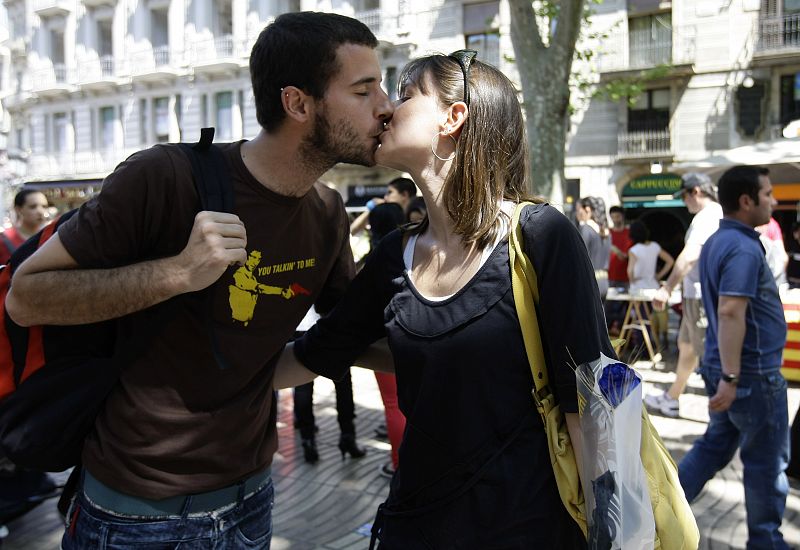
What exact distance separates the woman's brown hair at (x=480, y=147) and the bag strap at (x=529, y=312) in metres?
A: 0.13

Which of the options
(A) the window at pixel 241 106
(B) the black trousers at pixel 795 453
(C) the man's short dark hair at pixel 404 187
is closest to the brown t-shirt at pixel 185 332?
(B) the black trousers at pixel 795 453

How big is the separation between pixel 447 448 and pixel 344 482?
350 centimetres

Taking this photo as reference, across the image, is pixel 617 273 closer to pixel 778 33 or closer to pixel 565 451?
pixel 565 451

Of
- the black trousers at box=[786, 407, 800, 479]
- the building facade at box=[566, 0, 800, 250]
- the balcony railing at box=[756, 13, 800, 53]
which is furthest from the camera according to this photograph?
the building facade at box=[566, 0, 800, 250]

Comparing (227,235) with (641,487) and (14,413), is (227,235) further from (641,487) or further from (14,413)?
(641,487)

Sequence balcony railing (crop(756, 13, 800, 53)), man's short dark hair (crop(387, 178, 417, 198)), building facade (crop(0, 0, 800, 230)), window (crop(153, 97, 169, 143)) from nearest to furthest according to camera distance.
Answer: man's short dark hair (crop(387, 178, 417, 198)) < balcony railing (crop(756, 13, 800, 53)) < building facade (crop(0, 0, 800, 230)) < window (crop(153, 97, 169, 143))

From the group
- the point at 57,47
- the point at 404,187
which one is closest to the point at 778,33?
the point at 404,187

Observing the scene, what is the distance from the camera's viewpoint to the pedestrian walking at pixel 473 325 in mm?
1652

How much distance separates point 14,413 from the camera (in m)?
1.80

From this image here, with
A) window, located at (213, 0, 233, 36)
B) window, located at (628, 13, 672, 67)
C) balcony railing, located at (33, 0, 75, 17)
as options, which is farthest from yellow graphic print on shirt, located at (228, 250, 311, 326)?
balcony railing, located at (33, 0, 75, 17)

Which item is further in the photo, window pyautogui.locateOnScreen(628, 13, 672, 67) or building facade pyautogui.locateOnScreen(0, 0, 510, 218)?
building facade pyautogui.locateOnScreen(0, 0, 510, 218)

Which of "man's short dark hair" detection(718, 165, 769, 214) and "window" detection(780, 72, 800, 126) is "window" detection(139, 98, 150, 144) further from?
"man's short dark hair" detection(718, 165, 769, 214)

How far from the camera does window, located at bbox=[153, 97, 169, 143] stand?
30.1 metres

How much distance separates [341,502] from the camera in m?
4.67
